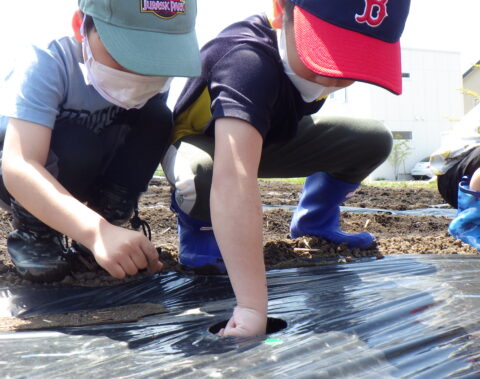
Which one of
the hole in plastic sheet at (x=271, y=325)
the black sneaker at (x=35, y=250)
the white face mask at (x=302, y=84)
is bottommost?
the hole in plastic sheet at (x=271, y=325)

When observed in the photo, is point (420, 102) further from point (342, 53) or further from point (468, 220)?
point (342, 53)

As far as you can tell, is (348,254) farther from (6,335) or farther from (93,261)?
(6,335)

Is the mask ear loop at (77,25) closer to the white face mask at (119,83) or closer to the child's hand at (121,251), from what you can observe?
the white face mask at (119,83)

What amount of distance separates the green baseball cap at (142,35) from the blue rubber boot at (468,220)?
4.08ft

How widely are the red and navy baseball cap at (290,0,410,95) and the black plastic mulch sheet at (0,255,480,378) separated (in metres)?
0.47

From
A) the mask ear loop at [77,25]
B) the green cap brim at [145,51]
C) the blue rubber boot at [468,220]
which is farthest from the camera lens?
the blue rubber boot at [468,220]

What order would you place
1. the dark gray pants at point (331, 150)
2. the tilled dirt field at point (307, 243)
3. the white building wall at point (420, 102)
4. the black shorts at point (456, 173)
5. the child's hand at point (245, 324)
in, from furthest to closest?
the white building wall at point (420, 102) → the black shorts at point (456, 173) → the dark gray pants at point (331, 150) → the tilled dirt field at point (307, 243) → the child's hand at point (245, 324)

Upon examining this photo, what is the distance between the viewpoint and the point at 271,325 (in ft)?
3.62

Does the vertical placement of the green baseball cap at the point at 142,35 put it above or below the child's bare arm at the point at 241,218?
above

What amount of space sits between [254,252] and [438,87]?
19.7m

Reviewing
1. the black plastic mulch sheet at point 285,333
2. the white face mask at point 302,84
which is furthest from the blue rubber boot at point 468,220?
the white face mask at point 302,84

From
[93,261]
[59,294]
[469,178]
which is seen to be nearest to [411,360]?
[59,294]

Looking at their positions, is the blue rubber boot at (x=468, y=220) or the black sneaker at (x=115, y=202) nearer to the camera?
the black sneaker at (x=115, y=202)

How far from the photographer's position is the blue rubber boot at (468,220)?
198cm
